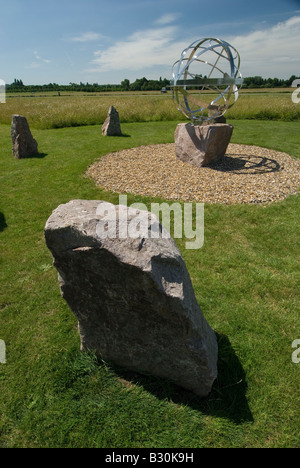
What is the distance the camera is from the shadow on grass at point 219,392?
107 inches

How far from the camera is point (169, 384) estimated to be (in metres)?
2.90

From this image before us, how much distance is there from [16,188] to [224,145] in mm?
6849

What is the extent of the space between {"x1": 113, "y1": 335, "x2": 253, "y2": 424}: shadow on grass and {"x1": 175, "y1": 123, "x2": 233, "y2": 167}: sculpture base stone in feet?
23.1

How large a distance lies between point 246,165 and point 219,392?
26.3ft

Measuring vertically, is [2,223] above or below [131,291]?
below

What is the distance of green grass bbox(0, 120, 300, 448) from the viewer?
2592mm

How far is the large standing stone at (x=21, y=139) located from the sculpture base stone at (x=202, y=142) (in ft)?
19.5

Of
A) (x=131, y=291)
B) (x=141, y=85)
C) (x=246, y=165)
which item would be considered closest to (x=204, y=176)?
(x=246, y=165)

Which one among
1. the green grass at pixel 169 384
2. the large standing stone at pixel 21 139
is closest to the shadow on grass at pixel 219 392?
the green grass at pixel 169 384

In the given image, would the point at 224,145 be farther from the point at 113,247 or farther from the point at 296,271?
the point at 113,247

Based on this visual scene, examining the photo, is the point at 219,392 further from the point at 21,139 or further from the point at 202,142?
the point at 21,139

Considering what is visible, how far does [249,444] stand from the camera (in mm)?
2482
